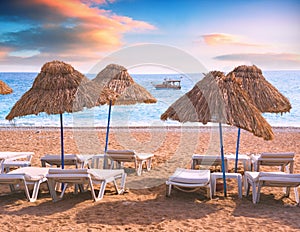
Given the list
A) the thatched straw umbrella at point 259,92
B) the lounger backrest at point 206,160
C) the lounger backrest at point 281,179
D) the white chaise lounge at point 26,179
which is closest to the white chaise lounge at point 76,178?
the white chaise lounge at point 26,179

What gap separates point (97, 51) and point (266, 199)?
108 ft

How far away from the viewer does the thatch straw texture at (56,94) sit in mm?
5805

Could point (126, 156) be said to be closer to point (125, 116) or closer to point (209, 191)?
point (209, 191)

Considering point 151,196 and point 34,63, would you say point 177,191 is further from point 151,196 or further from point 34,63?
point 34,63

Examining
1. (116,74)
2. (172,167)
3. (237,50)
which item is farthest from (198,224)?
(237,50)

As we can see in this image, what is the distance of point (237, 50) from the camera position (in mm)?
42219

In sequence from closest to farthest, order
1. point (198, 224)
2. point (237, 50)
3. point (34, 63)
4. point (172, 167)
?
point (198, 224), point (172, 167), point (237, 50), point (34, 63)

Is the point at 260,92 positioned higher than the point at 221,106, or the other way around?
the point at 260,92

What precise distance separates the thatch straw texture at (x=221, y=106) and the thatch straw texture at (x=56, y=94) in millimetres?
1566

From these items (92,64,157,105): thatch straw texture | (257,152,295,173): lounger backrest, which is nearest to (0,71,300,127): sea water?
(92,64,157,105): thatch straw texture

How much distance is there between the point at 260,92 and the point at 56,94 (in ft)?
12.6

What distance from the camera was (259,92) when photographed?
7.38 meters

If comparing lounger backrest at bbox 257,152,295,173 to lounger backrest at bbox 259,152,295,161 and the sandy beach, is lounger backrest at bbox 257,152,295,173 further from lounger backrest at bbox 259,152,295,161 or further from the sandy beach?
the sandy beach

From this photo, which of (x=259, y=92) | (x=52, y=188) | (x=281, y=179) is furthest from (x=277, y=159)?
(x=52, y=188)
